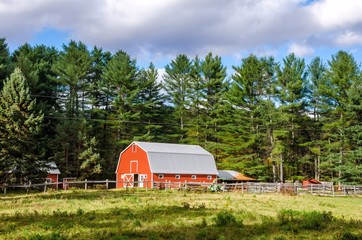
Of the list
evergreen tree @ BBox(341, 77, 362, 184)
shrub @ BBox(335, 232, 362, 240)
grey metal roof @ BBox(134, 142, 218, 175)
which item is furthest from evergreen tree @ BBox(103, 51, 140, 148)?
shrub @ BBox(335, 232, 362, 240)

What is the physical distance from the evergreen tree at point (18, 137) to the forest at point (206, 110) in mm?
8056

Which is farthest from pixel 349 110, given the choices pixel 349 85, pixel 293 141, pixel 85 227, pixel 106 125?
pixel 85 227

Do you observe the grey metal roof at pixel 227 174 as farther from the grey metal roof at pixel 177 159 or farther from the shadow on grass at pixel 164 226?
the shadow on grass at pixel 164 226

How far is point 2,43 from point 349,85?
157ft

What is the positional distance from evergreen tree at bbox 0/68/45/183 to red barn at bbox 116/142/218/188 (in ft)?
41.2

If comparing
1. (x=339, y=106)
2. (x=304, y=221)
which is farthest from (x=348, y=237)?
(x=339, y=106)

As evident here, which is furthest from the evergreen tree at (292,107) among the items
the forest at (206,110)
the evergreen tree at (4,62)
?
the evergreen tree at (4,62)

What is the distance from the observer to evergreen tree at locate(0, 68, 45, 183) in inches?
1551

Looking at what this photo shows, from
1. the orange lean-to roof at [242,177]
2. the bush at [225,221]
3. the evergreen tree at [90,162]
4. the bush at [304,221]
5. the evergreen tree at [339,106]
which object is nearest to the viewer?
the bush at [304,221]

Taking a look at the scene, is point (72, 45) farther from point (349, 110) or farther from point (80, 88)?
point (349, 110)

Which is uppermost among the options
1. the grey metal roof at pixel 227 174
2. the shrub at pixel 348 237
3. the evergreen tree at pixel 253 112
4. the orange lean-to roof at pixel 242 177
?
the evergreen tree at pixel 253 112

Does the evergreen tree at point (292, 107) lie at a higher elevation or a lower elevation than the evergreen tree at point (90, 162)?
higher

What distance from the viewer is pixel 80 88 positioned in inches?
2591

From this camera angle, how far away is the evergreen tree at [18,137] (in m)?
39.4
